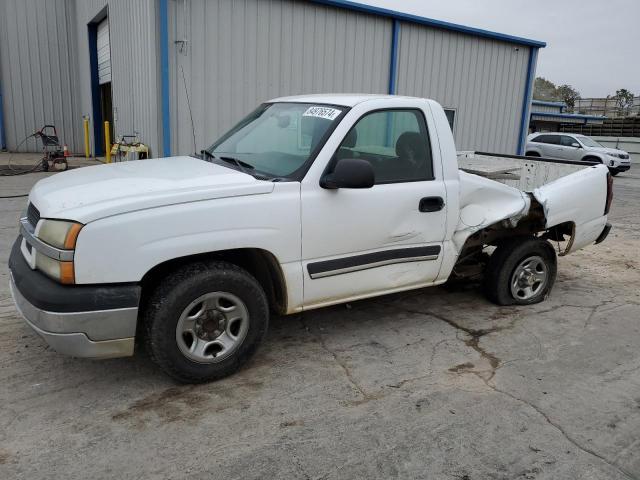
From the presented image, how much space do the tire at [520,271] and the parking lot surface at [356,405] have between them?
1.07ft

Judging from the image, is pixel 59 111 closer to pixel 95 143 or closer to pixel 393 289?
pixel 95 143

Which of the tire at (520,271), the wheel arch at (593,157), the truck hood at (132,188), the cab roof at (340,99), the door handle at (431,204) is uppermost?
the cab roof at (340,99)

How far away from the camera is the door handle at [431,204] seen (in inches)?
160

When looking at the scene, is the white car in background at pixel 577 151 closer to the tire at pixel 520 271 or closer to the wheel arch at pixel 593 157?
the wheel arch at pixel 593 157

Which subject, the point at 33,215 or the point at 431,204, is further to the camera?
the point at 431,204

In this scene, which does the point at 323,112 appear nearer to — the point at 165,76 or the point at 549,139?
the point at 165,76

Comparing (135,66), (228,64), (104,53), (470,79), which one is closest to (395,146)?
(228,64)

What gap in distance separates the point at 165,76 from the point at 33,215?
7045 millimetres

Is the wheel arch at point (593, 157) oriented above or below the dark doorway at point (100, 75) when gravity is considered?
below

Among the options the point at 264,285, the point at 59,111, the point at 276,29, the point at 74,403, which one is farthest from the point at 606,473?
the point at 59,111

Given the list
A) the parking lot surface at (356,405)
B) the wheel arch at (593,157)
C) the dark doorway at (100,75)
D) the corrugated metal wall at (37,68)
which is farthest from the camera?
the wheel arch at (593,157)

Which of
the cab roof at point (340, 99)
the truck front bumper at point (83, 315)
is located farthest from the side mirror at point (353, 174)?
the truck front bumper at point (83, 315)

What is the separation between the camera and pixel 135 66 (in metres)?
10.9

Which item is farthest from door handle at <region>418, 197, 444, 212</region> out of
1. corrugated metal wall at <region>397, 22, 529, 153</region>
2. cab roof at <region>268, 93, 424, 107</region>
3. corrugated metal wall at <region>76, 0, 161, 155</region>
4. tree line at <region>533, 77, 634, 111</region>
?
tree line at <region>533, 77, 634, 111</region>
